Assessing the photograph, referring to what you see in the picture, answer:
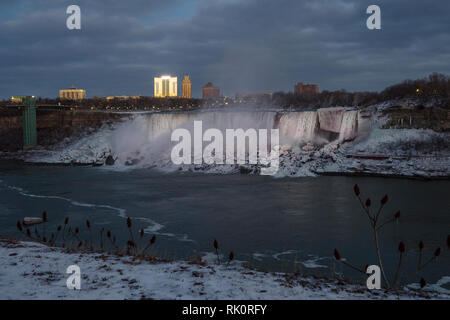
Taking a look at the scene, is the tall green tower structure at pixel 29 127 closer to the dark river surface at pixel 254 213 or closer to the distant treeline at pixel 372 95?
the dark river surface at pixel 254 213

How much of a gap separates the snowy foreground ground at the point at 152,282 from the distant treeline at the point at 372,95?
127 feet

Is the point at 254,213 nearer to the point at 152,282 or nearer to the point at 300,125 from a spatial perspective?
the point at 152,282

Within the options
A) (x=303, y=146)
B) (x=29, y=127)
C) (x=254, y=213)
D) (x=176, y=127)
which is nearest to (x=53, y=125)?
(x=29, y=127)

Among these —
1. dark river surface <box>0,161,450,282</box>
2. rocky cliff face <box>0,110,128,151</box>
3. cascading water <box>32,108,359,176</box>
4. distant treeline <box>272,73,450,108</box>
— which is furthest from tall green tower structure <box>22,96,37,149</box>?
distant treeline <box>272,73,450,108</box>

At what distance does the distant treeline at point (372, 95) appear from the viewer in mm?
45500

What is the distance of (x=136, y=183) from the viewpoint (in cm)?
2906

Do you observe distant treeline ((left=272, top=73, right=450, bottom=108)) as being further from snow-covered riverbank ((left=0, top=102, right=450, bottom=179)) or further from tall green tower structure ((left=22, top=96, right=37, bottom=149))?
tall green tower structure ((left=22, top=96, right=37, bottom=149))

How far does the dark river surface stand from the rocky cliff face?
2603 cm

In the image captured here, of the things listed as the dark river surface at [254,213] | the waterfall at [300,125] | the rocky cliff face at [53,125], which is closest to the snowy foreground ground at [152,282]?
the dark river surface at [254,213]

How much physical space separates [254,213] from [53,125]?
49.8 m

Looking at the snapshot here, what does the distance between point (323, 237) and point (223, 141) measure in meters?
29.7
